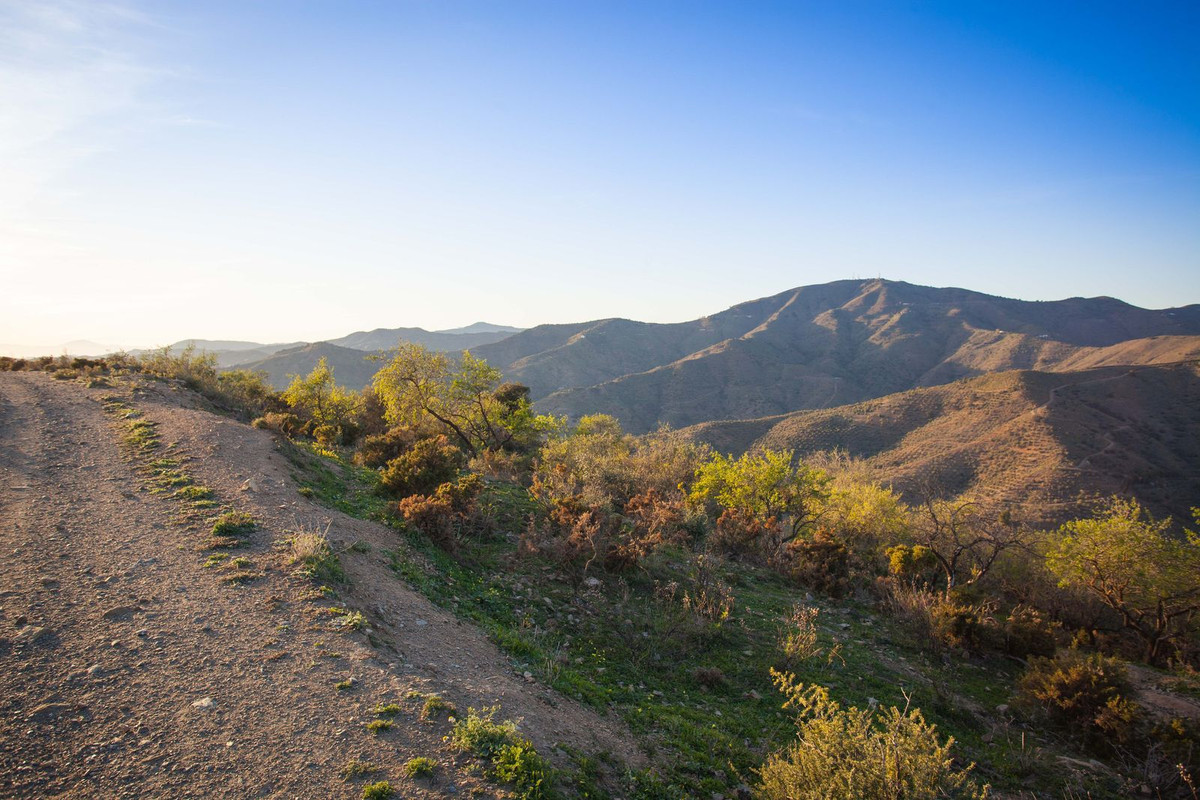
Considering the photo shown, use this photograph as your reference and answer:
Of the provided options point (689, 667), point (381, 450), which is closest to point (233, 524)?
point (689, 667)

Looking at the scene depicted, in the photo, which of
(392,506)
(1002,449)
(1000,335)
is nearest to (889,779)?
(392,506)

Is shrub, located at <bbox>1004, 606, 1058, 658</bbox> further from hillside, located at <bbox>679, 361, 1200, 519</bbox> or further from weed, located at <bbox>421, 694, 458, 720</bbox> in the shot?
hillside, located at <bbox>679, 361, 1200, 519</bbox>

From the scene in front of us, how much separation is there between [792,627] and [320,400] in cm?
2125

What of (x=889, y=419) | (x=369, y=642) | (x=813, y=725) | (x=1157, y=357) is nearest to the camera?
(x=813, y=725)

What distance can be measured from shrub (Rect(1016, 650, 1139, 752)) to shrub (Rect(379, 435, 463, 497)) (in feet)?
38.2

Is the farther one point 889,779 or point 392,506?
point 392,506

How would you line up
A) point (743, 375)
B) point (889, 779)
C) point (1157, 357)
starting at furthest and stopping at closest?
point (743, 375) → point (1157, 357) → point (889, 779)

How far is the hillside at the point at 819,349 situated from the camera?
8456cm

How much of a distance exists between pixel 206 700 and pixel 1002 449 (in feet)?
174

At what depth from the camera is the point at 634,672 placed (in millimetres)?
7227

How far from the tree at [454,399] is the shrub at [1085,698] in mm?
17115

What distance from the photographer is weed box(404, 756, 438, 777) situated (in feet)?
12.5

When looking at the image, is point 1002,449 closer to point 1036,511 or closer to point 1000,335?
point 1036,511

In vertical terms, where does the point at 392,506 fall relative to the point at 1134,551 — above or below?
above
